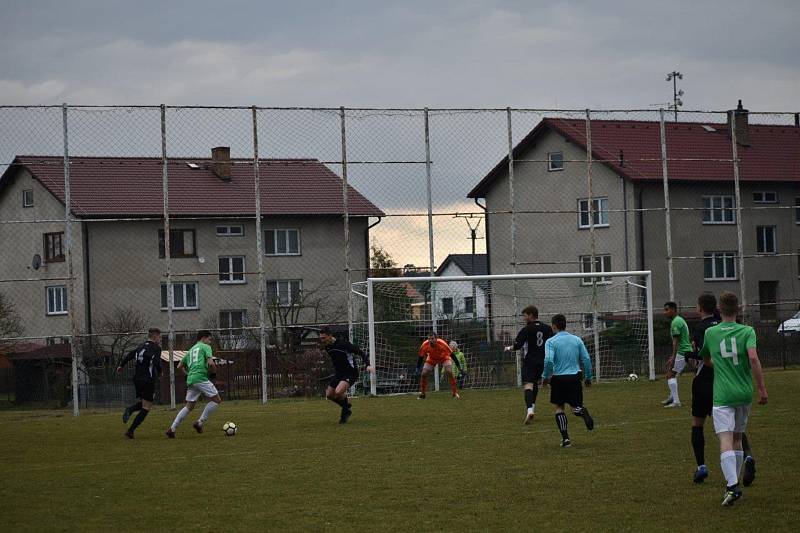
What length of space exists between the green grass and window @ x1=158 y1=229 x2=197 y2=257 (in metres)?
19.1

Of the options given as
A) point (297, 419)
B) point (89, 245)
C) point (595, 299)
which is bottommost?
point (297, 419)

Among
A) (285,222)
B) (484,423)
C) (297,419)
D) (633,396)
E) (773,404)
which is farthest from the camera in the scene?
(285,222)

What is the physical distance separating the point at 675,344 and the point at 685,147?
96.4 ft

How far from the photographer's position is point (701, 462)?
1217 centimetres

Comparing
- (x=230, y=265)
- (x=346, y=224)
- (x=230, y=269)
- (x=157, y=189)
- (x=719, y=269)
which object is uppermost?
(x=157, y=189)

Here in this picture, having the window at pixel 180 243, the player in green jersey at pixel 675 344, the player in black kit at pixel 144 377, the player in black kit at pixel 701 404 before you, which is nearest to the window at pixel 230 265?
the window at pixel 180 243

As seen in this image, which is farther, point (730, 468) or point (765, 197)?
point (765, 197)

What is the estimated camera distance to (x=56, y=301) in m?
36.2

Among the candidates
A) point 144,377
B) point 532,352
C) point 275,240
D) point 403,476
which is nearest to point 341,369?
point 144,377

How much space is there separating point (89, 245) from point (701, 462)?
33.3 meters

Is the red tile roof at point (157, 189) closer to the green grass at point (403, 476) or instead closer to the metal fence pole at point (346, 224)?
the metal fence pole at point (346, 224)

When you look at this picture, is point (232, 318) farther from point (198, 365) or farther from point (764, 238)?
point (764, 238)

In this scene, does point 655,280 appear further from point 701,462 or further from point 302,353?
point 701,462

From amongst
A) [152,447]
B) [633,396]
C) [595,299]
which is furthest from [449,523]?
[595,299]
